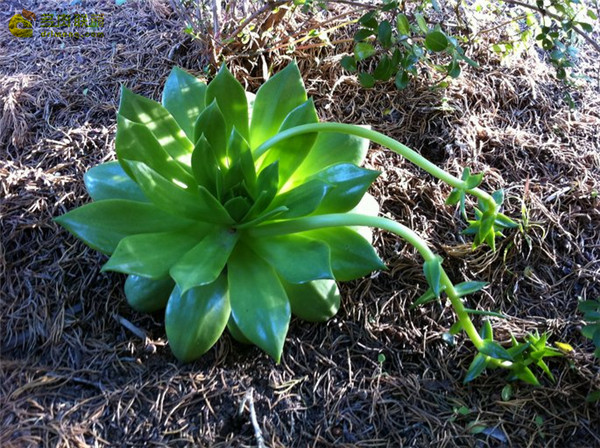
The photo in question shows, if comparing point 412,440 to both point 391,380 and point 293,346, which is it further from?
point 293,346

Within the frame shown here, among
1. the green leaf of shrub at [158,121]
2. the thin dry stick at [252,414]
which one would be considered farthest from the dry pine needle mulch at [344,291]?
the green leaf of shrub at [158,121]

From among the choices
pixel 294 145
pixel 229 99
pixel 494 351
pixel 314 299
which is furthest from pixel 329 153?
pixel 494 351

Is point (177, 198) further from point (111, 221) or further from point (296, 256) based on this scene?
point (296, 256)

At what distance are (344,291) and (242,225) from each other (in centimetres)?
36

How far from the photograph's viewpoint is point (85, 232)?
1.24 m

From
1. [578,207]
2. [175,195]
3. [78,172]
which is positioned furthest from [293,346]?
[578,207]

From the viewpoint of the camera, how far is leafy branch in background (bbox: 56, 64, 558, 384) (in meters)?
1.20

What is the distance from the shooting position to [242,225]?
1311 mm

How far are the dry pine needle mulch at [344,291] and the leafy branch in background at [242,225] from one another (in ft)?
0.34

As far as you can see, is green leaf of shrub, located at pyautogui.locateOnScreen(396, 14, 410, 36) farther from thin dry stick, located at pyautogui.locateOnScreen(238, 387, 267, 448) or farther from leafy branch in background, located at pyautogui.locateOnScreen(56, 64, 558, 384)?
thin dry stick, located at pyautogui.locateOnScreen(238, 387, 267, 448)

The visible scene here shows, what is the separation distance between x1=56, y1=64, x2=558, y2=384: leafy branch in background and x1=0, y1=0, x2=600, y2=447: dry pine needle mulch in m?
0.10

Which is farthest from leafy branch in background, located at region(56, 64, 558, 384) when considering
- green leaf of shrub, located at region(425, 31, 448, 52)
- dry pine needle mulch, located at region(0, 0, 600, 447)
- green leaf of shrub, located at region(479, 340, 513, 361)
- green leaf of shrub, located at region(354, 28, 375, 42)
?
green leaf of shrub, located at region(425, 31, 448, 52)

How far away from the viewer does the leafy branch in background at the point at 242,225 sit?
1.20 metres

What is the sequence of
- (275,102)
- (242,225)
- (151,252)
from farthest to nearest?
(275,102) < (242,225) < (151,252)
